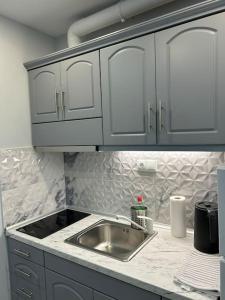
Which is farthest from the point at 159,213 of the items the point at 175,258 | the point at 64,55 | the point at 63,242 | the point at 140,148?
the point at 64,55

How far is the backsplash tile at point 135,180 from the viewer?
55.1 inches

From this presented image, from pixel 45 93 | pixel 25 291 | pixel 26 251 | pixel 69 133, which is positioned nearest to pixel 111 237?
pixel 26 251

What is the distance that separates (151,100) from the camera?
1.21 meters

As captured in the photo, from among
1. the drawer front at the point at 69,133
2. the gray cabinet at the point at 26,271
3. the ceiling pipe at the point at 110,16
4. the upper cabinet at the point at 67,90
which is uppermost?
the ceiling pipe at the point at 110,16

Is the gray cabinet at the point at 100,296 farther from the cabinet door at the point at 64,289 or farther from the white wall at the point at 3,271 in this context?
the white wall at the point at 3,271

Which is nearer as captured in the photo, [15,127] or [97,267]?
[97,267]

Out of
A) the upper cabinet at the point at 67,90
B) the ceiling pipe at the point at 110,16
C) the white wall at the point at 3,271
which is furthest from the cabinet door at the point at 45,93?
the white wall at the point at 3,271

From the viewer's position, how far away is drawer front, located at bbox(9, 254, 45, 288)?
1470 mm

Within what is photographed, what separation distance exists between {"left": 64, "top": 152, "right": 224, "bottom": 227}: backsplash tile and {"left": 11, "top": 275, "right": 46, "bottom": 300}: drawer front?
687 mm

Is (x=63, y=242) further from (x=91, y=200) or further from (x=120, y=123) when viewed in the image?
(x=120, y=123)

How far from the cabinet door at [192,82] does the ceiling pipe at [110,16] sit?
322 millimetres

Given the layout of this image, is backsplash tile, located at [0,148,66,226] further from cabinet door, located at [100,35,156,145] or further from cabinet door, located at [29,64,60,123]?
cabinet door, located at [100,35,156,145]

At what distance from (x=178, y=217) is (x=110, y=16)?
1360 mm

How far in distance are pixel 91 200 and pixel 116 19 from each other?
4.54ft
